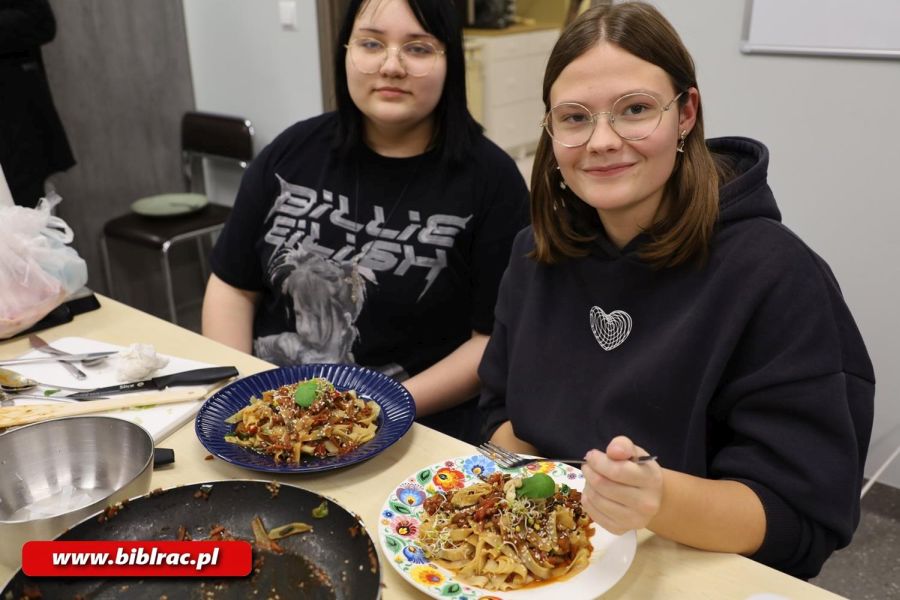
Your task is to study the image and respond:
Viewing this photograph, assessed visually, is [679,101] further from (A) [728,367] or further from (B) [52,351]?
(B) [52,351]

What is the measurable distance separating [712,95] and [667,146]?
1.56 metres

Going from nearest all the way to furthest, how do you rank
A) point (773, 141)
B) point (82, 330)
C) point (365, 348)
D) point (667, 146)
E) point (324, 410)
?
point (667, 146), point (324, 410), point (82, 330), point (365, 348), point (773, 141)

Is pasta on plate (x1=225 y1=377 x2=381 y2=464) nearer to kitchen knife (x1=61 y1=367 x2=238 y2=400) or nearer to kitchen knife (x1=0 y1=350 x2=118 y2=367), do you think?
kitchen knife (x1=61 y1=367 x2=238 y2=400)

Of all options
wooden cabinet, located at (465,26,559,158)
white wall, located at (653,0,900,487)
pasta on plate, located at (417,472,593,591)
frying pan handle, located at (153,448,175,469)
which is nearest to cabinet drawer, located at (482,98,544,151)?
wooden cabinet, located at (465,26,559,158)

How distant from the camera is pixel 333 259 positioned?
1737 mm

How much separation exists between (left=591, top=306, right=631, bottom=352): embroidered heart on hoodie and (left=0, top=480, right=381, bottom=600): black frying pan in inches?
19.3

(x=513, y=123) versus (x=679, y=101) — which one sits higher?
(x=679, y=101)

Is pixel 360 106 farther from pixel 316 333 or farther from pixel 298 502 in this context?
pixel 298 502

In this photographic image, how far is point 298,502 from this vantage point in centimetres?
96

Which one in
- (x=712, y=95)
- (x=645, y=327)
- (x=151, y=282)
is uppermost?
(x=712, y=95)

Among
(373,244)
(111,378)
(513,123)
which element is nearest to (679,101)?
(373,244)

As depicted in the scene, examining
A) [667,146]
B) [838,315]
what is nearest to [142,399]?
[667,146]

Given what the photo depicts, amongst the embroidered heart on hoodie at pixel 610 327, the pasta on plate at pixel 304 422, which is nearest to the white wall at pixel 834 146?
the embroidered heart on hoodie at pixel 610 327

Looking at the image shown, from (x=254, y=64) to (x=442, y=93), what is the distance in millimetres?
2226
